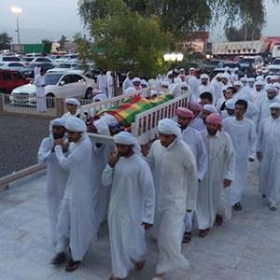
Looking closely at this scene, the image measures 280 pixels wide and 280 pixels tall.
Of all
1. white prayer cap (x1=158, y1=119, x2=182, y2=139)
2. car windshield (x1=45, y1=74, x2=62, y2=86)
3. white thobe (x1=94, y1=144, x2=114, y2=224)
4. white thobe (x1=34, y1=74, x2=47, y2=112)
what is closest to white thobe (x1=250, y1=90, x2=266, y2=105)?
white thobe (x1=94, y1=144, x2=114, y2=224)

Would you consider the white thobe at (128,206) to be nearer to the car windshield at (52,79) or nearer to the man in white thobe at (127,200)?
the man in white thobe at (127,200)

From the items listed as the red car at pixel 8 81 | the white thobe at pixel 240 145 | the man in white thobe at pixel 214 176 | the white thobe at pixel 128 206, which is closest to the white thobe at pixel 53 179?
the white thobe at pixel 128 206

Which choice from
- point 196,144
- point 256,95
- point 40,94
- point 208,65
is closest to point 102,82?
point 40,94

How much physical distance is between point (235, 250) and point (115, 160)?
2010mm

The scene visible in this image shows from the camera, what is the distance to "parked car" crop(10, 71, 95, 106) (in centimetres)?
1506

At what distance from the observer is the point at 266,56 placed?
4522 cm

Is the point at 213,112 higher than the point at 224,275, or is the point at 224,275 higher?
the point at 213,112

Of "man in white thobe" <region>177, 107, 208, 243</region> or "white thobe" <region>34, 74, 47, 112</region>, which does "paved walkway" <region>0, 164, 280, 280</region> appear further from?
"white thobe" <region>34, 74, 47, 112</region>

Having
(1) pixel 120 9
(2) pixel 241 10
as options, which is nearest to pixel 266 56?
(2) pixel 241 10

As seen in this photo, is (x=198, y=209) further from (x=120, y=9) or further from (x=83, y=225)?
(x=120, y=9)

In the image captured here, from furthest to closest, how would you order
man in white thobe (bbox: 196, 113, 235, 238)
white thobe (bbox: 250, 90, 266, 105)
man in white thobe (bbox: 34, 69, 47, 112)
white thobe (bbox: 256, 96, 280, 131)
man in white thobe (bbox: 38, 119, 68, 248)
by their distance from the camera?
man in white thobe (bbox: 34, 69, 47, 112) → white thobe (bbox: 250, 90, 266, 105) → white thobe (bbox: 256, 96, 280, 131) → man in white thobe (bbox: 196, 113, 235, 238) → man in white thobe (bbox: 38, 119, 68, 248)

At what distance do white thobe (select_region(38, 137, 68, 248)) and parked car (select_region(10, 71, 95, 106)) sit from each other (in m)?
10.8

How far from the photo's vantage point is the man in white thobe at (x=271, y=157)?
6137 mm

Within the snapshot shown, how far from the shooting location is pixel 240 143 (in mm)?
6074
